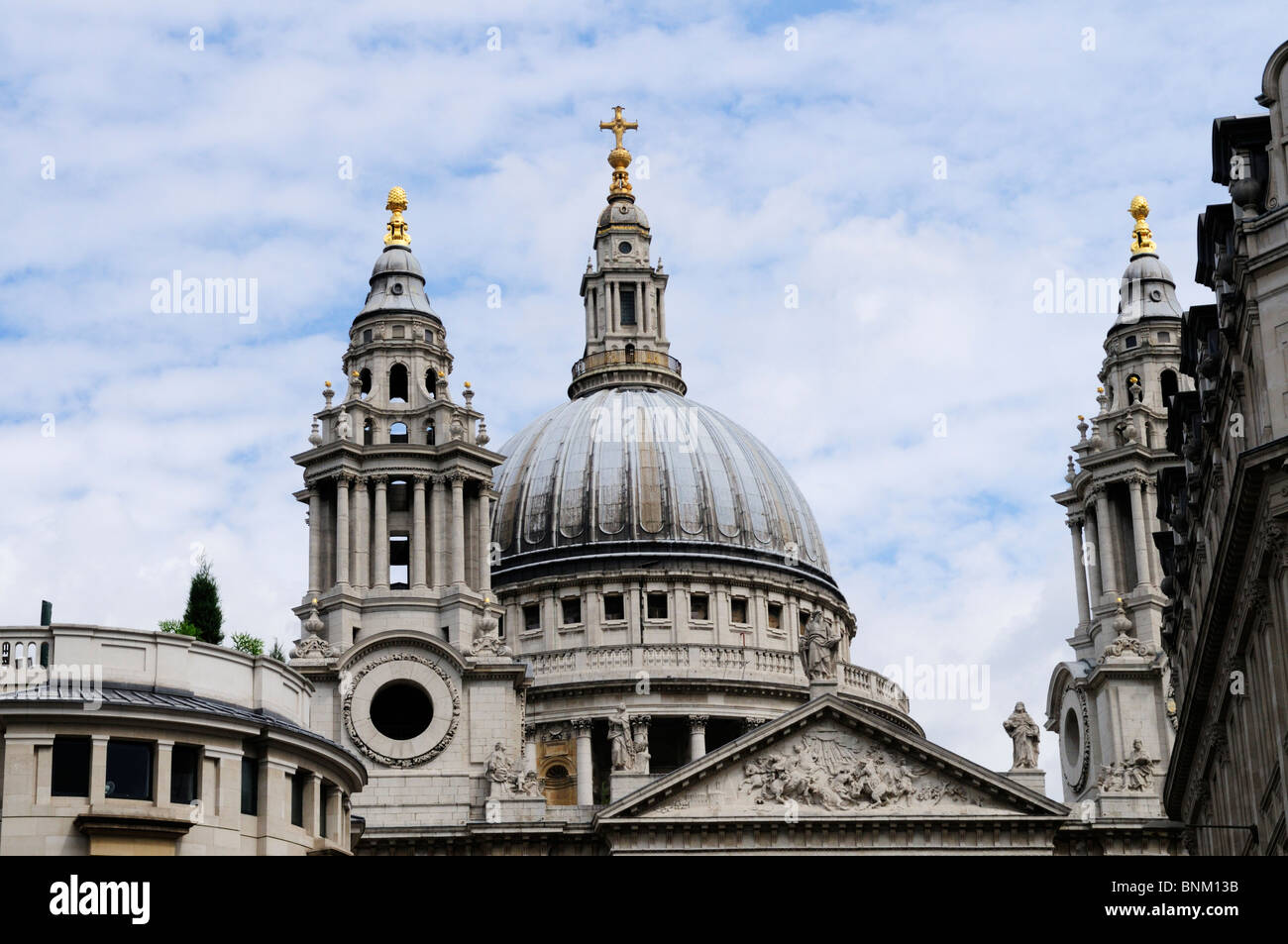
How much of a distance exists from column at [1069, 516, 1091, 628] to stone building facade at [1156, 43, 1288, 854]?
38311mm

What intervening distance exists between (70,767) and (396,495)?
42.9m

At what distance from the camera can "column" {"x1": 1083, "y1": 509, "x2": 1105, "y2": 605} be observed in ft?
333

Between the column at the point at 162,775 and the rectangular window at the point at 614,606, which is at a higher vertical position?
the rectangular window at the point at 614,606

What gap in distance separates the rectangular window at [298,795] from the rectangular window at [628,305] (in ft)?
244

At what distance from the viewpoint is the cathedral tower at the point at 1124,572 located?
9725cm

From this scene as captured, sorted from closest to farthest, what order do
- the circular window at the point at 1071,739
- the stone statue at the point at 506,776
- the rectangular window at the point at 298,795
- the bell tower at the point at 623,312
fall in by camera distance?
the rectangular window at the point at 298,795, the stone statue at the point at 506,776, the circular window at the point at 1071,739, the bell tower at the point at 623,312

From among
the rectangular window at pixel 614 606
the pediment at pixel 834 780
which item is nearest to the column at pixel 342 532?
the pediment at pixel 834 780

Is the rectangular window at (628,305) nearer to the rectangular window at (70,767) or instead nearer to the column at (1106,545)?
the column at (1106,545)

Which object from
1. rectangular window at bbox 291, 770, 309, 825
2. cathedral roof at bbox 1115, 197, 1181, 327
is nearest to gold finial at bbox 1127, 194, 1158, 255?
cathedral roof at bbox 1115, 197, 1181, 327

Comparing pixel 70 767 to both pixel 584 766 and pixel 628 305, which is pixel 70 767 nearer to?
pixel 584 766

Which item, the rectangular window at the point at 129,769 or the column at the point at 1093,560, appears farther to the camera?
the column at the point at 1093,560

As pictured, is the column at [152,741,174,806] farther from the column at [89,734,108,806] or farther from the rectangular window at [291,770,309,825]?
the rectangular window at [291,770,309,825]

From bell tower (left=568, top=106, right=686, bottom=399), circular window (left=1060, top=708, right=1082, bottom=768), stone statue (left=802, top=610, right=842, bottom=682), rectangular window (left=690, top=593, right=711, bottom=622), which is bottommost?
circular window (left=1060, top=708, right=1082, bottom=768)
